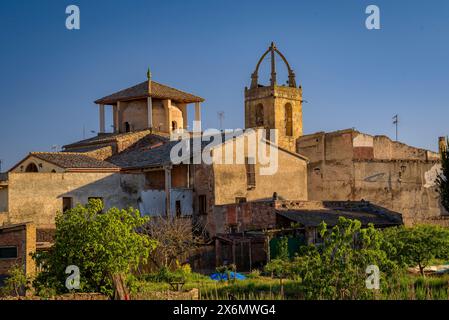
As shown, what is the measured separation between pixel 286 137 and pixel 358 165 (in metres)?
4.54

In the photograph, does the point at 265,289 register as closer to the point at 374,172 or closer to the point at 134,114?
the point at 134,114

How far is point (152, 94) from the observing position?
39.5m

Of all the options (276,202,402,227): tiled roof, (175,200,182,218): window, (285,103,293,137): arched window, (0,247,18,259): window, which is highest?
(285,103,293,137): arched window

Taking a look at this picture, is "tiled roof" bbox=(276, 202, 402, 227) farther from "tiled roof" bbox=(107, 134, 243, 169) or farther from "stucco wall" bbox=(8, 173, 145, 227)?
"stucco wall" bbox=(8, 173, 145, 227)

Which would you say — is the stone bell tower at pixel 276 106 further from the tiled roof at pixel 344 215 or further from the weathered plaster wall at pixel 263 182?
the tiled roof at pixel 344 215

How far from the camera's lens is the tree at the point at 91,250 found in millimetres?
19562

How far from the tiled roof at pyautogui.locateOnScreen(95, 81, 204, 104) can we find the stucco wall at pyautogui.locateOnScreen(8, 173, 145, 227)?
6.89 metres

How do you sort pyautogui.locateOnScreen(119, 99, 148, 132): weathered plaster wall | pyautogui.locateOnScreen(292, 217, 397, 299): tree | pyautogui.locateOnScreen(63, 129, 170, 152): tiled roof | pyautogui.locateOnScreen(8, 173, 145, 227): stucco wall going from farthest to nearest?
pyautogui.locateOnScreen(119, 99, 148, 132): weathered plaster wall
pyautogui.locateOnScreen(63, 129, 170, 152): tiled roof
pyautogui.locateOnScreen(8, 173, 145, 227): stucco wall
pyautogui.locateOnScreen(292, 217, 397, 299): tree

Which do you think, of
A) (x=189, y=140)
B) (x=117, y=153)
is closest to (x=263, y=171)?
(x=189, y=140)

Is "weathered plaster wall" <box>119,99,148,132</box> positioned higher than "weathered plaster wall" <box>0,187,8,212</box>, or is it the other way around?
"weathered plaster wall" <box>119,99,148,132</box>

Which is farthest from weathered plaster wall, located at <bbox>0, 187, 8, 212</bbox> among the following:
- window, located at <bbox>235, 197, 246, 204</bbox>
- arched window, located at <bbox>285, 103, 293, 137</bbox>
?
arched window, located at <bbox>285, 103, 293, 137</bbox>

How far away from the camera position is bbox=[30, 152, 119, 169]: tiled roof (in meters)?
33.1

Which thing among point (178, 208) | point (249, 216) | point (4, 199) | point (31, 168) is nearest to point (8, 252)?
point (4, 199)
